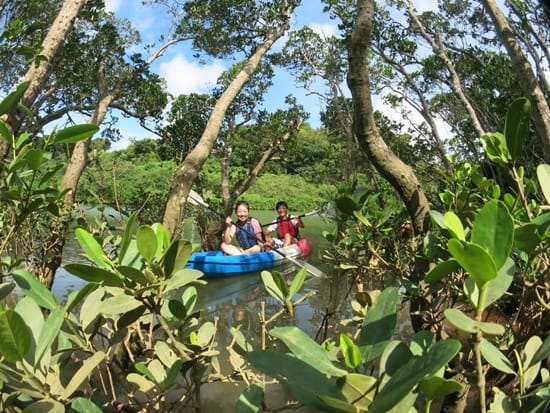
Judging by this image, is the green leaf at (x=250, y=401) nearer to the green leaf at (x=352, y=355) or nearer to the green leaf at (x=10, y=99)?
the green leaf at (x=352, y=355)

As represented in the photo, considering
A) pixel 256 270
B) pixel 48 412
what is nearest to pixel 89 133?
pixel 48 412

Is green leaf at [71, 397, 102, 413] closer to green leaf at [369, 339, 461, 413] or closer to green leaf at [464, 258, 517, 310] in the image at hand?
green leaf at [369, 339, 461, 413]

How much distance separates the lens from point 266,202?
2955cm

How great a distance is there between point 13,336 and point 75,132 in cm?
66

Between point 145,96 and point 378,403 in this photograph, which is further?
point 145,96

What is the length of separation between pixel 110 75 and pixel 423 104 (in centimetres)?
710

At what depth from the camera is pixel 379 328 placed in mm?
659

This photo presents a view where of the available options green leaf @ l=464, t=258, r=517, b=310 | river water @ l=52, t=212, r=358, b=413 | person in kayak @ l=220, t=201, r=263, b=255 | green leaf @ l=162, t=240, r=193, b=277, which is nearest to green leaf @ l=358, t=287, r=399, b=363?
green leaf @ l=464, t=258, r=517, b=310

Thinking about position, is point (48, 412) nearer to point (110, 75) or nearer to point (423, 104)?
point (110, 75)

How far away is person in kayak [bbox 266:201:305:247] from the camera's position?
29.5 feet

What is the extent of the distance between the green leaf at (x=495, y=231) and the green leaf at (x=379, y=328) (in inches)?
5.8

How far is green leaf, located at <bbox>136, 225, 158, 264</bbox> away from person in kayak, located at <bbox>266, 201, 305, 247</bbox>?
8090 millimetres

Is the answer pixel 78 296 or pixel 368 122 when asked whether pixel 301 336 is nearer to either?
pixel 78 296

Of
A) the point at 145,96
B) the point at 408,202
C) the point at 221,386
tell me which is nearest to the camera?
the point at 408,202
